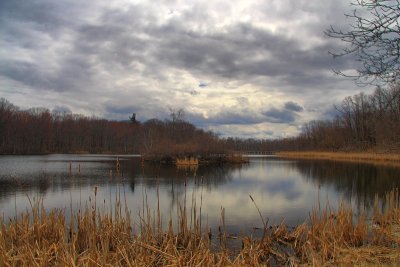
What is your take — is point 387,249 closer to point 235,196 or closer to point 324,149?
point 235,196

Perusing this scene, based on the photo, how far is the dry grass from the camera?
5684 mm

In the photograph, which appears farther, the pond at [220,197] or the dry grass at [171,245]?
the pond at [220,197]

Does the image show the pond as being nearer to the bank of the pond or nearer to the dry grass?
the dry grass

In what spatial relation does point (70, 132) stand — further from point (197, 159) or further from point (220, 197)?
point (220, 197)

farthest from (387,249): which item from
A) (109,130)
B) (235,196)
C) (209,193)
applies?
(109,130)

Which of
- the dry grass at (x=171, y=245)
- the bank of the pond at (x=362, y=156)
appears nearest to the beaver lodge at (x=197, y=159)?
the bank of the pond at (x=362, y=156)

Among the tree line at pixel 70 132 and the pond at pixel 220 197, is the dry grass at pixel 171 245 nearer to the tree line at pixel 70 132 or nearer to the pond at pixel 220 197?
the pond at pixel 220 197

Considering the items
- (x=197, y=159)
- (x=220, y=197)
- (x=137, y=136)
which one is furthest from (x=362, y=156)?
(x=137, y=136)

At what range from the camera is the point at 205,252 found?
19.8 feet

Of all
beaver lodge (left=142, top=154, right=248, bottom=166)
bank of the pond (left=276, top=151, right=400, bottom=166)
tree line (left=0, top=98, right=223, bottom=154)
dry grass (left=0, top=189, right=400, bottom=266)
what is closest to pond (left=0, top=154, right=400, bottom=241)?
dry grass (left=0, top=189, right=400, bottom=266)

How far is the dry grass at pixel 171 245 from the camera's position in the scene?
5684 mm

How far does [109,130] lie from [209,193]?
3282 inches

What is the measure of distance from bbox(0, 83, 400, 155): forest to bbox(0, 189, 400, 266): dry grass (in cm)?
3307

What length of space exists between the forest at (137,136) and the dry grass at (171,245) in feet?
108
